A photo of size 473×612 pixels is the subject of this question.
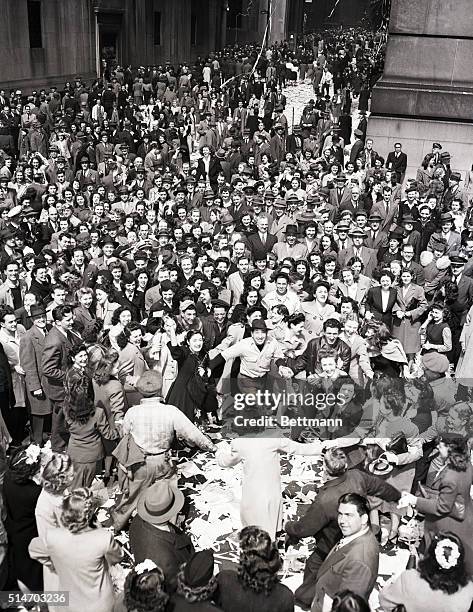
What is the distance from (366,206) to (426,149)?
6324 millimetres

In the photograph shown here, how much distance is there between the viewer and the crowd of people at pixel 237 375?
3869 millimetres

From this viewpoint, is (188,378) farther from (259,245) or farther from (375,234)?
(375,234)

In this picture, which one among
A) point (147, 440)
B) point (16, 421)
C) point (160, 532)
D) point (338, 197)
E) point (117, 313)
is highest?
point (338, 197)

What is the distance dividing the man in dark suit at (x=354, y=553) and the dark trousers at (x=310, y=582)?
0.76m

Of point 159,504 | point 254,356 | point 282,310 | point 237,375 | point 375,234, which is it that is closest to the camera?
point 159,504

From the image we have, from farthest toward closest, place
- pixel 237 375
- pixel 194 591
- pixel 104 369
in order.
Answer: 1. pixel 237 375
2. pixel 104 369
3. pixel 194 591

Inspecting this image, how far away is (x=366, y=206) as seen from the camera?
1209 centimetres

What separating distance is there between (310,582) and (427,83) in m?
15.2

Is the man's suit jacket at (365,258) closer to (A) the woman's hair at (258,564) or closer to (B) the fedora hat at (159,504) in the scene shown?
(B) the fedora hat at (159,504)

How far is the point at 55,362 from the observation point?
6.40 metres

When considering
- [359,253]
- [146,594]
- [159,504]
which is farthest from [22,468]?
[359,253]

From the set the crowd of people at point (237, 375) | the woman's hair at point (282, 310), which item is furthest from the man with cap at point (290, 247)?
the woman's hair at point (282, 310)

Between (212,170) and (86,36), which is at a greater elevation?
(86,36)

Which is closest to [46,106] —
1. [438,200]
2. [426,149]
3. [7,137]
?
[7,137]
